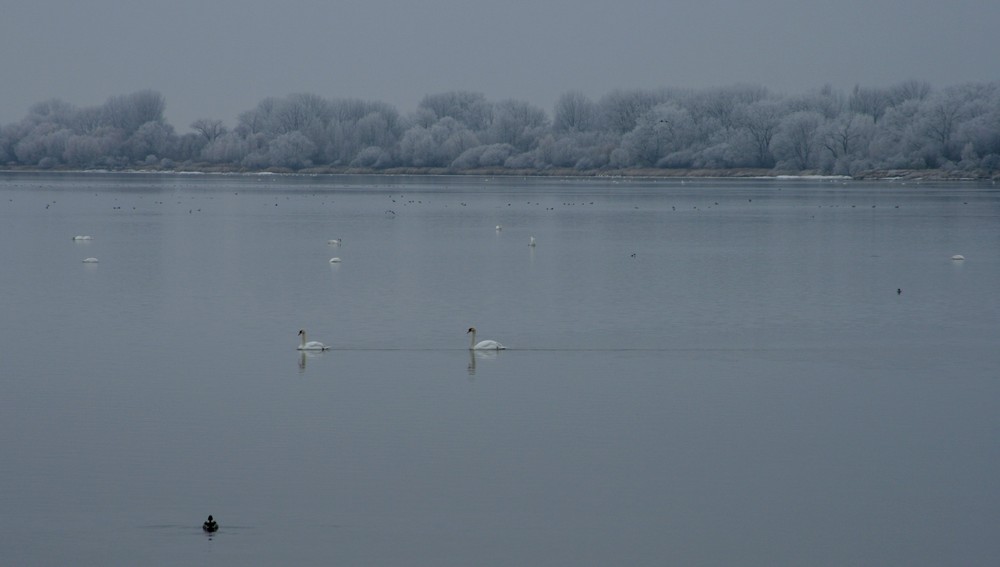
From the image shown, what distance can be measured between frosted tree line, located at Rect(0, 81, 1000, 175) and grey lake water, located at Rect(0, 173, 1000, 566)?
74589 millimetres

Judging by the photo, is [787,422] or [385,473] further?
[787,422]

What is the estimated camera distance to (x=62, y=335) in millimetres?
18438

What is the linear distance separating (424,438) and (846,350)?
24.3 ft

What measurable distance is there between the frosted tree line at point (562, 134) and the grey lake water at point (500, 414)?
74589 millimetres

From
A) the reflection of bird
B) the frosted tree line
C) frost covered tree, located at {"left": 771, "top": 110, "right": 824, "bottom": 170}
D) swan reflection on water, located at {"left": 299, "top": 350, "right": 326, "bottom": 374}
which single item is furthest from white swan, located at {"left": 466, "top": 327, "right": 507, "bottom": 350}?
frost covered tree, located at {"left": 771, "top": 110, "right": 824, "bottom": 170}

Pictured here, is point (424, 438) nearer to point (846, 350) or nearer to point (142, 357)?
point (142, 357)

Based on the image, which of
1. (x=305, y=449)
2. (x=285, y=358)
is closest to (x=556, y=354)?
(x=285, y=358)

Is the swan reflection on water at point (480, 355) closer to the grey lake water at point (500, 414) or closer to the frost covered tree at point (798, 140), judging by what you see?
the grey lake water at point (500, 414)

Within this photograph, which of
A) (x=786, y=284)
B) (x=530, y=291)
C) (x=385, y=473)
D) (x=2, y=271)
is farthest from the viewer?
(x=2, y=271)

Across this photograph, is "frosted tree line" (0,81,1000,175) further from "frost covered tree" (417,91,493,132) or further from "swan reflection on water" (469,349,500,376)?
"swan reflection on water" (469,349,500,376)

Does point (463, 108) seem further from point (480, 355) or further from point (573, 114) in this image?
point (480, 355)

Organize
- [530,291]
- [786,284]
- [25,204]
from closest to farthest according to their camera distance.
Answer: [530,291] < [786,284] < [25,204]

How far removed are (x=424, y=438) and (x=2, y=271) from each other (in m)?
18.4

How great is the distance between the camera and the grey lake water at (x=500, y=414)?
9.48m
